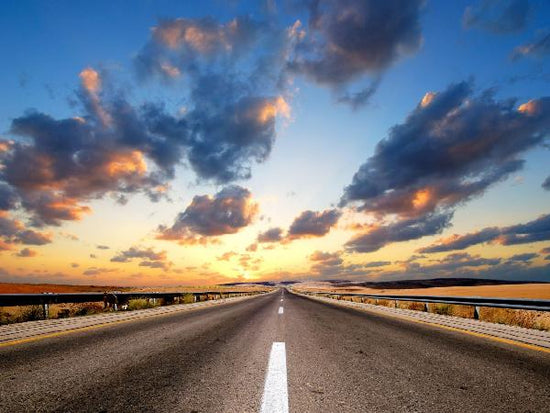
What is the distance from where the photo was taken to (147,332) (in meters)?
7.26

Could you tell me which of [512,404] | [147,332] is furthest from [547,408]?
[147,332]

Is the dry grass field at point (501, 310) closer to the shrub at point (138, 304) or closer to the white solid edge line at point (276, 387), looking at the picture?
the white solid edge line at point (276, 387)

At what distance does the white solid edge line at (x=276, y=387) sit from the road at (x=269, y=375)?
2 cm

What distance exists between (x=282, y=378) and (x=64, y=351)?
3735 mm

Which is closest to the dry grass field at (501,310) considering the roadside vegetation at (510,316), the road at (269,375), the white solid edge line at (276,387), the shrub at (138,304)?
the roadside vegetation at (510,316)

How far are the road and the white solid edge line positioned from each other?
0.02 metres

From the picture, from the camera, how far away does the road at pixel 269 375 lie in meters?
2.84

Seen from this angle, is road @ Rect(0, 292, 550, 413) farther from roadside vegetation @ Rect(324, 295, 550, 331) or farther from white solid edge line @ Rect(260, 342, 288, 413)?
roadside vegetation @ Rect(324, 295, 550, 331)

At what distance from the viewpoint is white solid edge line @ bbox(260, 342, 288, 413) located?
2678 mm

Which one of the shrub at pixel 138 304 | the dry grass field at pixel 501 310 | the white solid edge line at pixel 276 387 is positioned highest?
the white solid edge line at pixel 276 387

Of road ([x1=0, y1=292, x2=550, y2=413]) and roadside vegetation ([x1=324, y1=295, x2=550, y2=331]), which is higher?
road ([x1=0, y1=292, x2=550, y2=413])

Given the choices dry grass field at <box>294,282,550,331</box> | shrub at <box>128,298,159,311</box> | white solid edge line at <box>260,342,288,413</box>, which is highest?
white solid edge line at <box>260,342,288,413</box>

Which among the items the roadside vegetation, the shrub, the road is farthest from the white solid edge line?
the shrub

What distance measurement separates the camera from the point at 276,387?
322 cm
